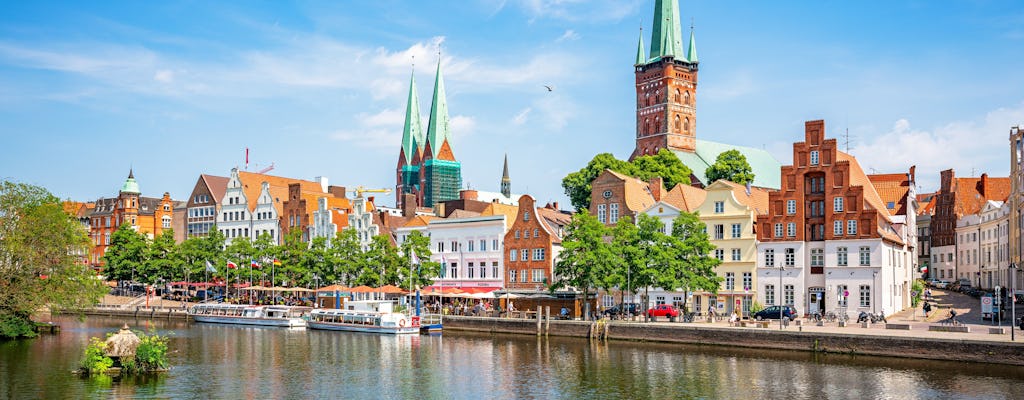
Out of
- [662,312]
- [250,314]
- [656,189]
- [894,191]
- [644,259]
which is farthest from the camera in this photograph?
[894,191]

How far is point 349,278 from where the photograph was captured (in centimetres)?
10344

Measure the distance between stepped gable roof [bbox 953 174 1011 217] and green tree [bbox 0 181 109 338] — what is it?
104 metres

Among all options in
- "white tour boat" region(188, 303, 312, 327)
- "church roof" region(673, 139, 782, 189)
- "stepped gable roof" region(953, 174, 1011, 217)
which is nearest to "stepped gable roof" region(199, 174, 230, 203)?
"white tour boat" region(188, 303, 312, 327)

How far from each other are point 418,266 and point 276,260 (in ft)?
72.3

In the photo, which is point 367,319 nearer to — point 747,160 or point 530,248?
point 530,248

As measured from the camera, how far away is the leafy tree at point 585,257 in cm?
7868

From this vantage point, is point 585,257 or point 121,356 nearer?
point 121,356

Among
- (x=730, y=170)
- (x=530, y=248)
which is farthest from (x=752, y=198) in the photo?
(x=730, y=170)

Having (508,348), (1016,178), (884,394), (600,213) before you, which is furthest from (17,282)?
(1016,178)

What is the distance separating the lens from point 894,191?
9962 cm

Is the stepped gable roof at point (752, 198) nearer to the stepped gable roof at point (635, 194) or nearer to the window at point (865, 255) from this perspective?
the stepped gable roof at point (635, 194)

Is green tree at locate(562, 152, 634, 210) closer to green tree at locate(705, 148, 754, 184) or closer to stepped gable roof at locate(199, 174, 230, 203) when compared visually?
green tree at locate(705, 148, 754, 184)

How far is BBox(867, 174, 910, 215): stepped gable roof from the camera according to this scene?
317ft

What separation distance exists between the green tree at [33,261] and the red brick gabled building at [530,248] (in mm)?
39137
